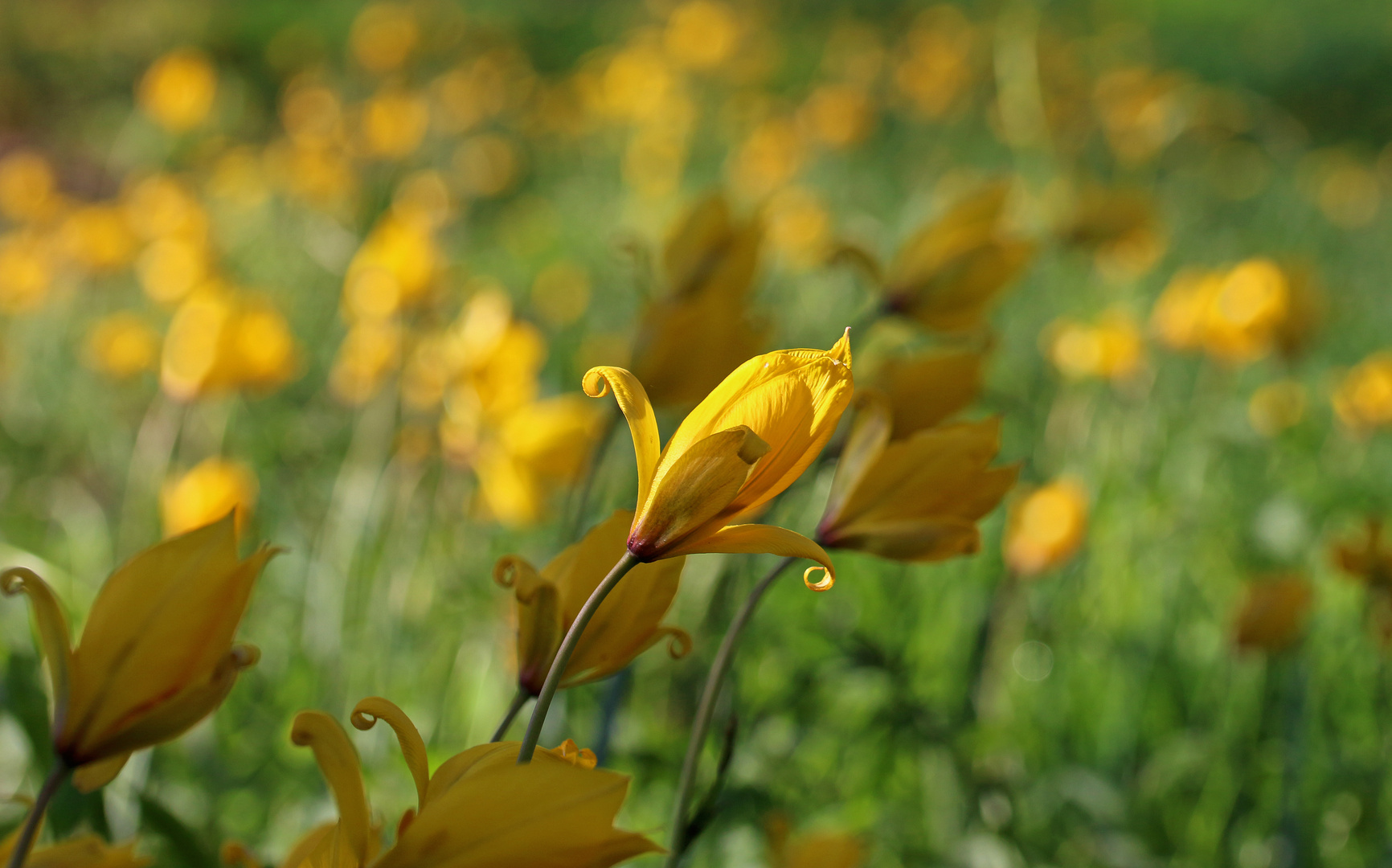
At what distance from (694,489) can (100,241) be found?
2.73 meters

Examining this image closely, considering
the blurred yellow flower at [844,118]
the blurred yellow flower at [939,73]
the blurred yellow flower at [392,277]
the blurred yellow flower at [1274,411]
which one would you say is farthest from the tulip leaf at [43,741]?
the blurred yellow flower at [939,73]

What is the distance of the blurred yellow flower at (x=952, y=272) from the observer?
100cm

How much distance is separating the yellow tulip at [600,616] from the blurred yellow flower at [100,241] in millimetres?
2601

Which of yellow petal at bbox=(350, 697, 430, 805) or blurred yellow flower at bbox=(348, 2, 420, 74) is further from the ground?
yellow petal at bbox=(350, 697, 430, 805)

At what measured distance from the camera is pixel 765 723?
4.15ft

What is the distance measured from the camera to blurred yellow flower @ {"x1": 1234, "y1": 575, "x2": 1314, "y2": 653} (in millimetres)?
1137

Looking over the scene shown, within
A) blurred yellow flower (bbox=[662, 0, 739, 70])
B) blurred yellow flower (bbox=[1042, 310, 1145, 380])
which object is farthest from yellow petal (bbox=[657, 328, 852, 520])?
blurred yellow flower (bbox=[662, 0, 739, 70])

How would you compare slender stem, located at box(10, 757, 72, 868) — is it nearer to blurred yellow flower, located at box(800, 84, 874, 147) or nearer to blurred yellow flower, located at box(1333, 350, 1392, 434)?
blurred yellow flower, located at box(1333, 350, 1392, 434)

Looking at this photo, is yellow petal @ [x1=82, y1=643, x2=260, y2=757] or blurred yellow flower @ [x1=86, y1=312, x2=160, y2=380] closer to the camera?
yellow petal @ [x1=82, y1=643, x2=260, y2=757]

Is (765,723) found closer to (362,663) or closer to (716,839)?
(716,839)

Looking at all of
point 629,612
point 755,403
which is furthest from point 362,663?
point 755,403

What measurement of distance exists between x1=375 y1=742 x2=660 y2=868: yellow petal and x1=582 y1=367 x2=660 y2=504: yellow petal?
0.12 meters

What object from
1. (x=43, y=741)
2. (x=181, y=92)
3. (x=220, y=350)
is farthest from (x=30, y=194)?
(x=43, y=741)

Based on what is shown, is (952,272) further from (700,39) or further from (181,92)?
(700,39)
